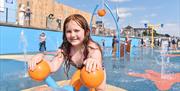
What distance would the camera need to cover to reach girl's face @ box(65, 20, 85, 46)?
2.43m

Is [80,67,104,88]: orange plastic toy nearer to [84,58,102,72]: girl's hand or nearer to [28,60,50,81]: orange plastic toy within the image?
[84,58,102,72]: girl's hand

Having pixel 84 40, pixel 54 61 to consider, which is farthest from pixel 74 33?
pixel 54 61

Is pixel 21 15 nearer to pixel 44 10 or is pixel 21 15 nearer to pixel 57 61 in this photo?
pixel 44 10

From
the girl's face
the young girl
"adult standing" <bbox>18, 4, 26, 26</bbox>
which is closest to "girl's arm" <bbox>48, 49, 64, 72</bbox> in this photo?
the young girl

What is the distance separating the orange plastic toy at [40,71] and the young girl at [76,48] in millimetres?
31

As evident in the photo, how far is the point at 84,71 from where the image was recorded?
2051 millimetres

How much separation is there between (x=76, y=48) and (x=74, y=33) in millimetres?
216

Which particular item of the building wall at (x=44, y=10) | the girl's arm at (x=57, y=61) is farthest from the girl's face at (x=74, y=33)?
the building wall at (x=44, y=10)

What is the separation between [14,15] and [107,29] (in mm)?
16842

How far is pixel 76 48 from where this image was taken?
264cm

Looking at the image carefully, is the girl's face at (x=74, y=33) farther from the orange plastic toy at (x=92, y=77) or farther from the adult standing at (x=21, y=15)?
the adult standing at (x=21, y=15)

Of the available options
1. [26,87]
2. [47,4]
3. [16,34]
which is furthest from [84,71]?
[47,4]

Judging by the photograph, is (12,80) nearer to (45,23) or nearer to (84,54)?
(84,54)

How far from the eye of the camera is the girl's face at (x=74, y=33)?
243 cm
